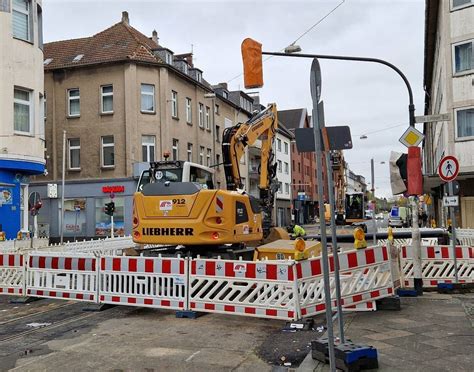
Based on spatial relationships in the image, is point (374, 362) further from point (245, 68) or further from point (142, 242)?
point (245, 68)

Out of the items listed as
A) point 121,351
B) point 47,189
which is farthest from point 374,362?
point 47,189

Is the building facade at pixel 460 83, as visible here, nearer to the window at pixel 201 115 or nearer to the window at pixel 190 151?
the window at pixel 190 151

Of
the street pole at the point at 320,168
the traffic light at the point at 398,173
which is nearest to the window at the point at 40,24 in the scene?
the traffic light at the point at 398,173

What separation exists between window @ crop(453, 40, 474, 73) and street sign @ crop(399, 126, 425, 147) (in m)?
13.7

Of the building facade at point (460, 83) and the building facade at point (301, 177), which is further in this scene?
the building facade at point (301, 177)

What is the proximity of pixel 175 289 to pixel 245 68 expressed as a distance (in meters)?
5.10

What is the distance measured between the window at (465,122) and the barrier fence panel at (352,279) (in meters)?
15.3

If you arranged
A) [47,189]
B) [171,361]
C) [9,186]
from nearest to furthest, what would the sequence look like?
[171,361], [9,186], [47,189]

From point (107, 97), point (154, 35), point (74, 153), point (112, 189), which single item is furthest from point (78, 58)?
point (112, 189)

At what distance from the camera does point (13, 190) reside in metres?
21.2

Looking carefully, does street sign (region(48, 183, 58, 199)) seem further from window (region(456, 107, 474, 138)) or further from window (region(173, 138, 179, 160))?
window (region(456, 107, 474, 138))

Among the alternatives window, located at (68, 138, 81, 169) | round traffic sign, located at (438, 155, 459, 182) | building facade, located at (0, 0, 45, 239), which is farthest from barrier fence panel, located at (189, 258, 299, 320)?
window, located at (68, 138, 81, 169)

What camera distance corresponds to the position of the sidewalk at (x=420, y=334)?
5.84m

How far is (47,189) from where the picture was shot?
3275cm
